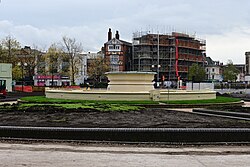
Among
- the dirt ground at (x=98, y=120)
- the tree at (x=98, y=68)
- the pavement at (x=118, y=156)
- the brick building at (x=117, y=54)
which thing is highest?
the brick building at (x=117, y=54)

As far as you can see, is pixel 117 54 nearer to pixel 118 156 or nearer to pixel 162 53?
pixel 162 53

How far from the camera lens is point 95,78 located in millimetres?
100562

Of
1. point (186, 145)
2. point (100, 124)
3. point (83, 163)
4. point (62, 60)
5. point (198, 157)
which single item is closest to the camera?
point (83, 163)

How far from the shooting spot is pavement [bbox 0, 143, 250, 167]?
897cm

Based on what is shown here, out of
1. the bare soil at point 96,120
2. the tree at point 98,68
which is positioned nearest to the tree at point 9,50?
the tree at point 98,68

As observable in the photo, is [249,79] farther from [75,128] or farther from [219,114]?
[75,128]

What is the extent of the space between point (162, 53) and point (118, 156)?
9983 cm

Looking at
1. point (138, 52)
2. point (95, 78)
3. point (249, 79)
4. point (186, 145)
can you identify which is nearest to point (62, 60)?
point (95, 78)

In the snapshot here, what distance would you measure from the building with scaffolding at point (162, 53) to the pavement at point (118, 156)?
9459cm

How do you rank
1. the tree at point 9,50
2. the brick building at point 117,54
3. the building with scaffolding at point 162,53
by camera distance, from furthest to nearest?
1. the brick building at point 117,54
2. the building with scaffolding at point 162,53
3. the tree at point 9,50

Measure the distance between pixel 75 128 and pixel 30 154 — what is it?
2.44 metres

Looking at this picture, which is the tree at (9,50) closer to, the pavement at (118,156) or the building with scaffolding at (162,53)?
the building with scaffolding at (162,53)

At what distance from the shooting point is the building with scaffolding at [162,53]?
350ft

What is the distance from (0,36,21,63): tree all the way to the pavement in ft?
241
